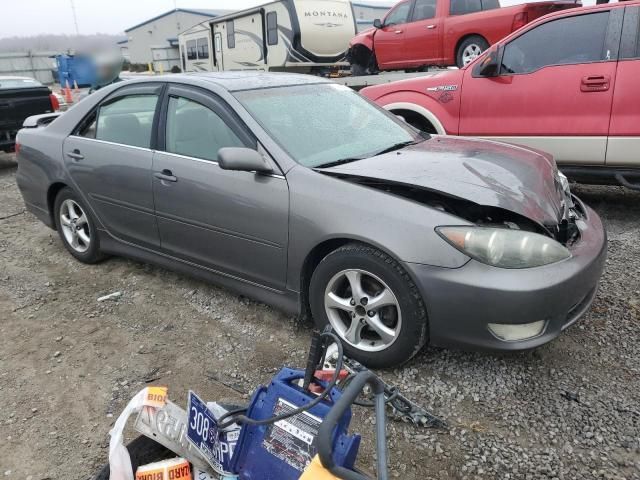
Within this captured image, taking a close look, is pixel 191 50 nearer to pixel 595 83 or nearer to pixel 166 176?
pixel 595 83

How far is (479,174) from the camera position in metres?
2.83

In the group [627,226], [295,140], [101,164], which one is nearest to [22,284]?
[101,164]

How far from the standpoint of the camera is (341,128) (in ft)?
11.1

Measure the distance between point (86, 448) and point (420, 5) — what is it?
9.44m

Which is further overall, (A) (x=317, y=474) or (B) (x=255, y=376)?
(B) (x=255, y=376)

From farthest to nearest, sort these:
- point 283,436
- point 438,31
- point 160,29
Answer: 1. point 160,29
2. point 438,31
3. point 283,436

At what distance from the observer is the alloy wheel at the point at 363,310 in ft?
8.61

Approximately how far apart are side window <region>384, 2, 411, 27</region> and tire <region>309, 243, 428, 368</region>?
853 cm

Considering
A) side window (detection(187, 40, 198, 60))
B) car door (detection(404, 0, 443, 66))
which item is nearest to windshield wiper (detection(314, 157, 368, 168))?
car door (detection(404, 0, 443, 66))

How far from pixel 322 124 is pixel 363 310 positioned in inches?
50.2

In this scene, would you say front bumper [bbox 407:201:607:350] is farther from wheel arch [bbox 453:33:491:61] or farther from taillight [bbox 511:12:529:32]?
wheel arch [bbox 453:33:491:61]

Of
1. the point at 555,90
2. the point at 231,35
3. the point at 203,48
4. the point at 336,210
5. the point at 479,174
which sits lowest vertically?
the point at 336,210

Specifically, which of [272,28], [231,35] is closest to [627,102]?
[272,28]

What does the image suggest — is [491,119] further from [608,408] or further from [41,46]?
[41,46]
